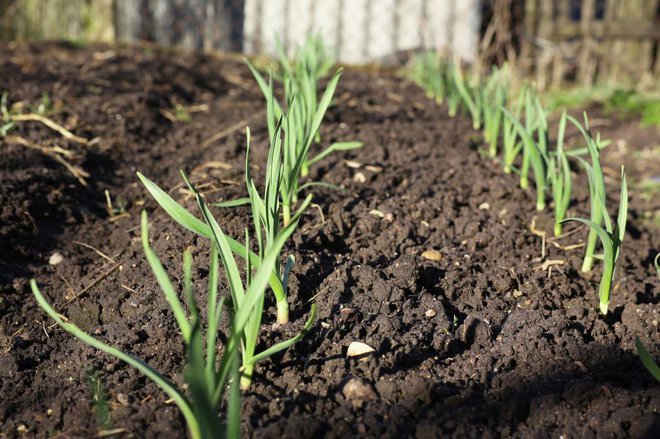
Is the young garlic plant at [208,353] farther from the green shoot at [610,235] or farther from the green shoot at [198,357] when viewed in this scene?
the green shoot at [610,235]

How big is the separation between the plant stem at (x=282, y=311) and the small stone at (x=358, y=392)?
271mm

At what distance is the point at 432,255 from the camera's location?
1981mm

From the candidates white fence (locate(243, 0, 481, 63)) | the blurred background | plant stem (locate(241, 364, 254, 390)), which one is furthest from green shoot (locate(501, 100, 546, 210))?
white fence (locate(243, 0, 481, 63))

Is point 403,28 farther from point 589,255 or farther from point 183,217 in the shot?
point 183,217

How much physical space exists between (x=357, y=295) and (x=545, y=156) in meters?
0.90

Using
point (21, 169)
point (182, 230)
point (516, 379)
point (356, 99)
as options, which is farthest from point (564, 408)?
point (356, 99)

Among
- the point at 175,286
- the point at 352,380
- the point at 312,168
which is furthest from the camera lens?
the point at 312,168

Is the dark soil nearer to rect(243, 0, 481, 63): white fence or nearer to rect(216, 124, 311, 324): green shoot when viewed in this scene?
rect(216, 124, 311, 324): green shoot

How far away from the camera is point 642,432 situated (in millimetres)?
1265

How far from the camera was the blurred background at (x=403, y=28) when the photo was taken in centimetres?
588

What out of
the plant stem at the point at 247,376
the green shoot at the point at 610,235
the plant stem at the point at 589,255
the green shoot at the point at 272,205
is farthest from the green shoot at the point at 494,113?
the plant stem at the point at 247,376

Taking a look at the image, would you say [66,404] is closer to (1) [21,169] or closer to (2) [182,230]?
(2) [182,230]

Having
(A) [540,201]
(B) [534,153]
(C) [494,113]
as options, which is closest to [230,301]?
(B) [534,153]

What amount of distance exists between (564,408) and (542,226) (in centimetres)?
107
